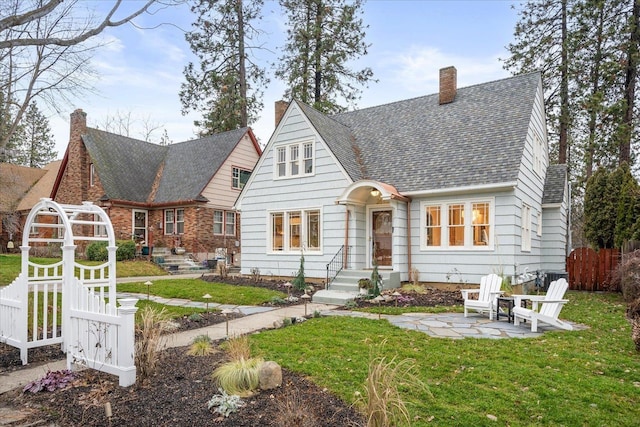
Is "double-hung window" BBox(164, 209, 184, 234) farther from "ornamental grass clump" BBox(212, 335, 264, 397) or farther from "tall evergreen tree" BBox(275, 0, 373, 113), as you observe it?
"ornamental grass clump" BBox(212, 335, 264, 397)

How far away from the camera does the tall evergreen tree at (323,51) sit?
25.6 m

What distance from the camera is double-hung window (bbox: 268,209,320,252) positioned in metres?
14.0

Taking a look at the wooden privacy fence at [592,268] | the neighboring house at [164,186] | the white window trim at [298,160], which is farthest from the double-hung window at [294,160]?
the wooden privacy fence at [592,268]

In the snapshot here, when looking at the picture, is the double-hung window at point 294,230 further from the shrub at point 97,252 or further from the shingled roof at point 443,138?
the shrub at point 97,252

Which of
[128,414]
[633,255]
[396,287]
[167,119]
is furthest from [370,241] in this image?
[167,119]

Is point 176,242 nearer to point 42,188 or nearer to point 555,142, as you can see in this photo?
point 42,188

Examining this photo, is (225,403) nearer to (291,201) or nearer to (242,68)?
(291,201)

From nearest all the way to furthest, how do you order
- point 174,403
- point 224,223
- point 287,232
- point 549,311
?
point 174,403, point 549,311, point 287,232, point 224,223

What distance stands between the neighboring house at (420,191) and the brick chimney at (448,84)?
39 mm

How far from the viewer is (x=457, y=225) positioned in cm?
1215

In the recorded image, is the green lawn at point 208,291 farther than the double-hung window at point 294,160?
No

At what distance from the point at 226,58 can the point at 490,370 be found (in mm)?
26037

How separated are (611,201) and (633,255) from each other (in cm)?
545

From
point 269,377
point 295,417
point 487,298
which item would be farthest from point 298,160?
point 295,417
